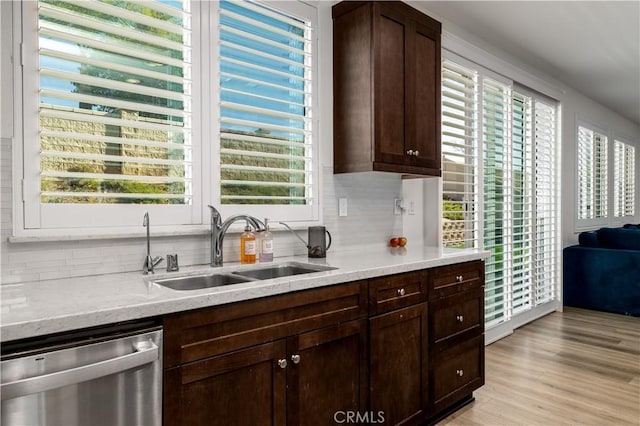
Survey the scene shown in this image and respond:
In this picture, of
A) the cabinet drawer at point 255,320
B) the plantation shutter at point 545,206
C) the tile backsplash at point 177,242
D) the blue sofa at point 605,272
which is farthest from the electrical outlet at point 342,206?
the blue sofa at point 605,272

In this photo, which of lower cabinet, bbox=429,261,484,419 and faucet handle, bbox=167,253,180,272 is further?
lower cabinet, bbox=429,261,484,419

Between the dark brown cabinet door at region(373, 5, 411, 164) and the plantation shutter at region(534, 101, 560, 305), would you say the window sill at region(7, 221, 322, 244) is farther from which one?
the plantation shutter at region(534, 101, 560, 305)

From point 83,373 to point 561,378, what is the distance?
10.2 feet

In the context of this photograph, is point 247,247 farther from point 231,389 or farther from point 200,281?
point 231,389

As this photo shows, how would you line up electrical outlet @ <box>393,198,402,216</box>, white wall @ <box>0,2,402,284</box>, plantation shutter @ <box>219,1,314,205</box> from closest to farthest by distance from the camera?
white wall @ <box>0,2,402,284</box> < plantation shutter @ <box>219,1,314,205</box> < electrical outlet @ <box>393,198,402,216</box>

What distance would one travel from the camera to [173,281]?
182 cm

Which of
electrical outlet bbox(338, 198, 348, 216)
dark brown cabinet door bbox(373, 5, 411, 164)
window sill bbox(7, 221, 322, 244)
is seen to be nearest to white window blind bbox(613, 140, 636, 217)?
dark brown cabinet door bbox(373, 5, 411, 164)

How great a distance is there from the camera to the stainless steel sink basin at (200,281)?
5.97 ft

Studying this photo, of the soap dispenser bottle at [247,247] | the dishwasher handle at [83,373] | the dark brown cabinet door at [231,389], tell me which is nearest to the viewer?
the dishwasher handle at [83,373]

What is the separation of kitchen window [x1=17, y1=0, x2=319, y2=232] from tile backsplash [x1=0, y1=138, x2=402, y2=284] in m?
0.08

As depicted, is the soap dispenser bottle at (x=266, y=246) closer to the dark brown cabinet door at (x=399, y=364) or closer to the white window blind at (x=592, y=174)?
the dark brown cabinet door at (x=399, y=364)

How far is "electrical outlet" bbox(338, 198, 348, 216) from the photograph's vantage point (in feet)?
9.05

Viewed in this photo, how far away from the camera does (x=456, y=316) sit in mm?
2510

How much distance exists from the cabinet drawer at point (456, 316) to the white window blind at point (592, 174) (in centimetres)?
409
